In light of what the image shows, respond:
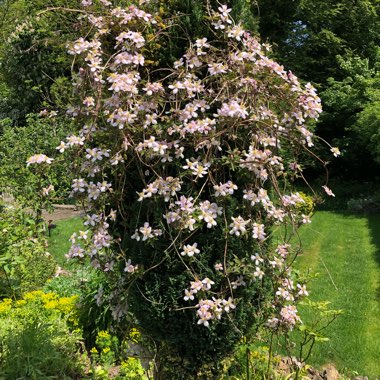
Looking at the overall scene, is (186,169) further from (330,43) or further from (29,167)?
(330,43)

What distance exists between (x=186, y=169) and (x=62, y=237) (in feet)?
19.2

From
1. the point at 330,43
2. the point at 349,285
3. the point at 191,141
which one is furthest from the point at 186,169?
the point at 330,43

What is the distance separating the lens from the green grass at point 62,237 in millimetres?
6193

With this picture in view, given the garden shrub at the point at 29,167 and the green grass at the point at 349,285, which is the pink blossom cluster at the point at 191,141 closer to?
the green grass at the point at 349,285

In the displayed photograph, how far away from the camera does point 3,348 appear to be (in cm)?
296

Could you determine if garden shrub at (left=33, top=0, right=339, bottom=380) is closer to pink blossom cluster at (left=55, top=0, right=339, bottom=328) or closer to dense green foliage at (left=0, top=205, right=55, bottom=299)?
pink blossom cluster at (left=55, top=0, right=339, bottom=328)

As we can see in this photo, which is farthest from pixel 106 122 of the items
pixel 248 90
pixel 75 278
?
pixel 75 278

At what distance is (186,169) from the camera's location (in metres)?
1.92

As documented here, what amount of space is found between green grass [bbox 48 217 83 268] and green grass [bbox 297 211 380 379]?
3.41 metres

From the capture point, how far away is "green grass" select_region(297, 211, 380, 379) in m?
3.49

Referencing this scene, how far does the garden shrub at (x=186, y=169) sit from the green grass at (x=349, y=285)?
20.4 inches

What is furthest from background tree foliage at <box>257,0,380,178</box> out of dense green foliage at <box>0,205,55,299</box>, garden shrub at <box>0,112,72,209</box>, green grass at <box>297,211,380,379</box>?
dense green foliage at <box>0,205,55,299</box>

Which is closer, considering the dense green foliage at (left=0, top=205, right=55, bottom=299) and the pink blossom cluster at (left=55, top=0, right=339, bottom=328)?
the pink blossom cluster at (left=55, top=0, right=339, bottom=328)

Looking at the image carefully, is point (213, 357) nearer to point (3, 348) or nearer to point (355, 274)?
point (3, 348)
